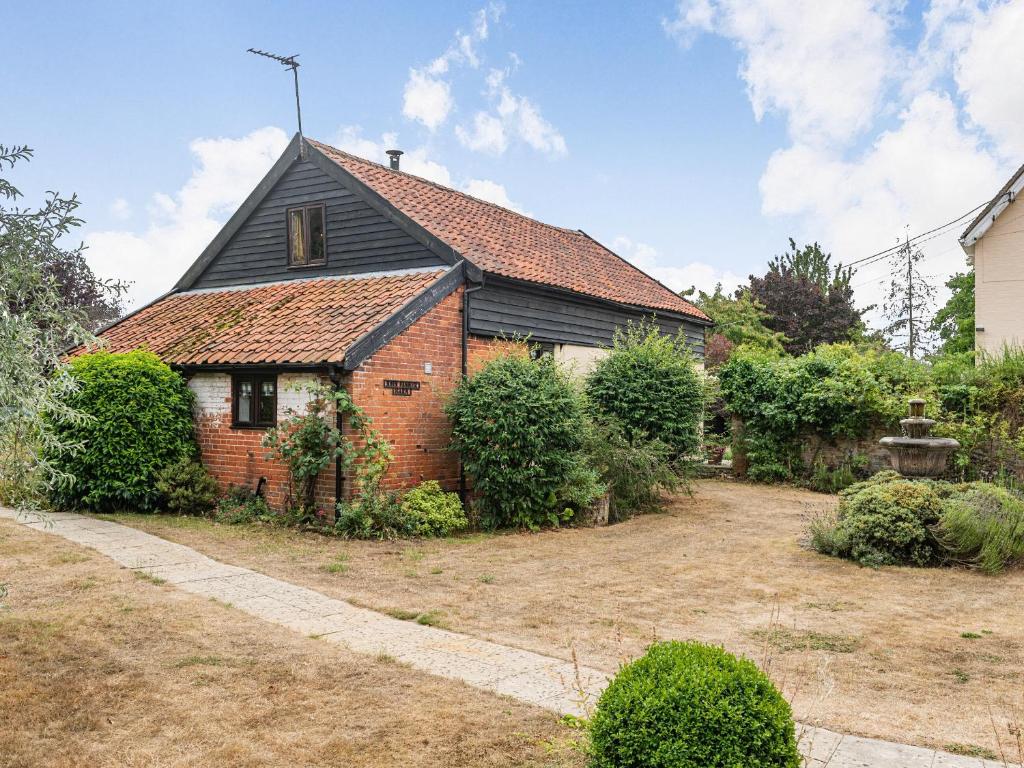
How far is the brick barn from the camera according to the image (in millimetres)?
11664

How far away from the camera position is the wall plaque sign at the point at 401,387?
1154cm

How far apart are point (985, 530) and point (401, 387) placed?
8.07 meters

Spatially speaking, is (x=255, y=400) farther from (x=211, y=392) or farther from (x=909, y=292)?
(x=909, y=292)

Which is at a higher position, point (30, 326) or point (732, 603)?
point (30, 326)

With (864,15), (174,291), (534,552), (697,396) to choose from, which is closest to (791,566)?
(534,552)

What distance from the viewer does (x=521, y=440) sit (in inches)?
448

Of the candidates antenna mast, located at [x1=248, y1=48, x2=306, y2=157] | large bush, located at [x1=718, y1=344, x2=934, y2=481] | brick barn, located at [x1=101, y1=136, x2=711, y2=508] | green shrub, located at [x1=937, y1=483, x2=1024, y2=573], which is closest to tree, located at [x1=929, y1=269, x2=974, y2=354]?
large bush, located at [x1=718, y1=344, x2=934, y2=481]

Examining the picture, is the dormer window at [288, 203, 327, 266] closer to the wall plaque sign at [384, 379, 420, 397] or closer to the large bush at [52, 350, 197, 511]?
the large bush at [52, 350, 197, 511]

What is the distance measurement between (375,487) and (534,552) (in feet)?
8.36

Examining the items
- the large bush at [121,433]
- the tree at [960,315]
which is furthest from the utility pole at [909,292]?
the large bush at [121,433]

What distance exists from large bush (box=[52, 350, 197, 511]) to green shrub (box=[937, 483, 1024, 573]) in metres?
11.2

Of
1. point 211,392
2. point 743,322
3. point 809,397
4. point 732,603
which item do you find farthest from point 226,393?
point 743,322

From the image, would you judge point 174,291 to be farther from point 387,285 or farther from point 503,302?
point 503,302

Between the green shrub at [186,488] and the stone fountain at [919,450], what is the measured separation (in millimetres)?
10687
